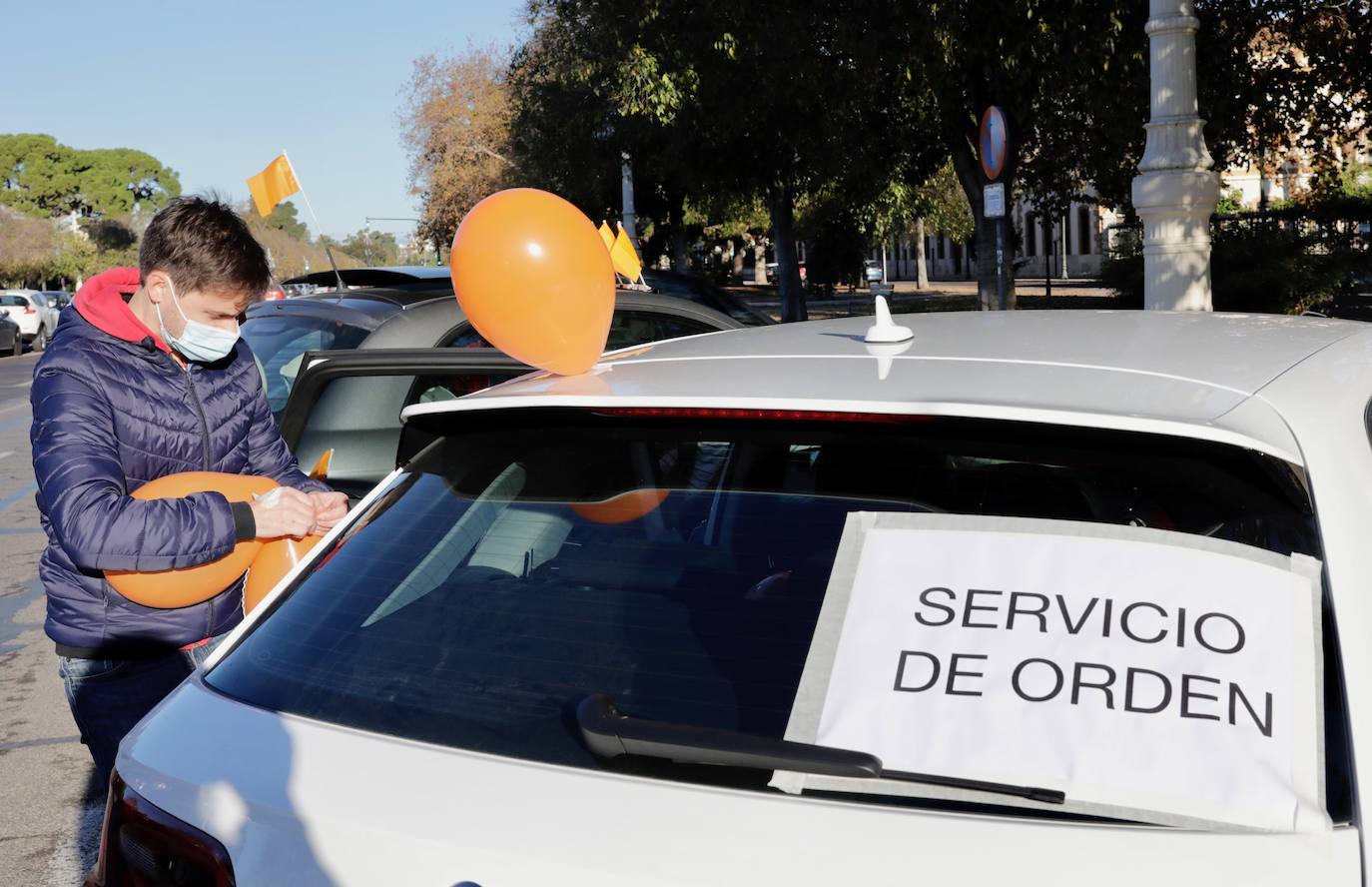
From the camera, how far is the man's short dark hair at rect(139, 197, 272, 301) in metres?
2.78

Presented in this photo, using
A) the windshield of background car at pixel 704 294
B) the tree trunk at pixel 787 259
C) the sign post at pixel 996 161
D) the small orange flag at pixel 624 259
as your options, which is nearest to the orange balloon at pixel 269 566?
the small orange flag at pixel 624 259

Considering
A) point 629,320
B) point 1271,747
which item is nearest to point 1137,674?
point 1271,747

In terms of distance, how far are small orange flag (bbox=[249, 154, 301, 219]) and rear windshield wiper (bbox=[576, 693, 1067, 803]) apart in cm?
719

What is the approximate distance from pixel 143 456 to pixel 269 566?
338 millimetres

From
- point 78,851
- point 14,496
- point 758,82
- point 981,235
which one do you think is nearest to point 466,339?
point 78,851

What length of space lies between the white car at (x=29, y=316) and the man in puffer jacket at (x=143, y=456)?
40599mm

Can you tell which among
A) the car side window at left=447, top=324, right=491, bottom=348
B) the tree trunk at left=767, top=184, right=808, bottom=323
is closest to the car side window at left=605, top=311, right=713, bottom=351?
the car side window at left=447, top=324, right=491, bottom=348

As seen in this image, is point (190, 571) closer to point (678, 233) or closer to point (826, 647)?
point (826, 647)

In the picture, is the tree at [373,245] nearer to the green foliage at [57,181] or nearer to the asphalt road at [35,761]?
the green foliage at [57,181]

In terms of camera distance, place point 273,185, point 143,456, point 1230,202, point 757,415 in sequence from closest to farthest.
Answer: point 757,415 < point 143,456 < point 273,185 < point 1230,202

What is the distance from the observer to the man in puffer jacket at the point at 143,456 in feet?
8.38

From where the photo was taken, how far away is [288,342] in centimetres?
620

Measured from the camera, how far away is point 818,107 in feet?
63.1

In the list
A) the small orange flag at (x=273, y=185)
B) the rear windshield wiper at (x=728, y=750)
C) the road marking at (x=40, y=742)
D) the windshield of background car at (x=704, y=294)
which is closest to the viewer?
the rear windshield wiper at (x=728, y=750)
